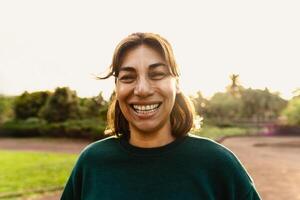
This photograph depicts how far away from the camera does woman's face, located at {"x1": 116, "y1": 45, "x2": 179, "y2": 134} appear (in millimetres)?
1846

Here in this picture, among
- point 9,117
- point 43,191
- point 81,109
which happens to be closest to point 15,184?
point 43,191

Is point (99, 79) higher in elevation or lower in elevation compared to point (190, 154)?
higher

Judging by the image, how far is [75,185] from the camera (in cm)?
204

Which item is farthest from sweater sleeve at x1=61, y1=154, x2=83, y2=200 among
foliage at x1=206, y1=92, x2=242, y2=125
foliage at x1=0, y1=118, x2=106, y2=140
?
foliage at x1=206, y1=92, x2=242, y2=125

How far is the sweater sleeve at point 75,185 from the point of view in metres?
2.04

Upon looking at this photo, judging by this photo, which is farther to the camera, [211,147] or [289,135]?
[289,135]

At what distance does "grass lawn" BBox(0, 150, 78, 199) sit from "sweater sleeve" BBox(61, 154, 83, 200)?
693 centimetres

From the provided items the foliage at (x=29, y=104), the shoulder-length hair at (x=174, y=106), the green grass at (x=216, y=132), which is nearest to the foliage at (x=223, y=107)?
the green grass at (x=216, y=132)

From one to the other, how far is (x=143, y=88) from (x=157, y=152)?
11.0 inches

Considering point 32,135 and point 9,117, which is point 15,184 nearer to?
point 32,135

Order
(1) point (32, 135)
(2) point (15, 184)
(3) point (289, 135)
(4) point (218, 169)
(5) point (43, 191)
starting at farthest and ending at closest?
1. (3) point (289, 135)
2. (1) point (32, 135)
3. (2) point (15, 184)
4. (5) point (43, 191)
5. (4) point (218, 169)

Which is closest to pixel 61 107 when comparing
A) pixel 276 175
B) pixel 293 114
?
pixel 293 114

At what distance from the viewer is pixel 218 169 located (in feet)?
6.07

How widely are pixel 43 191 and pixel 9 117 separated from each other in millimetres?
32814
